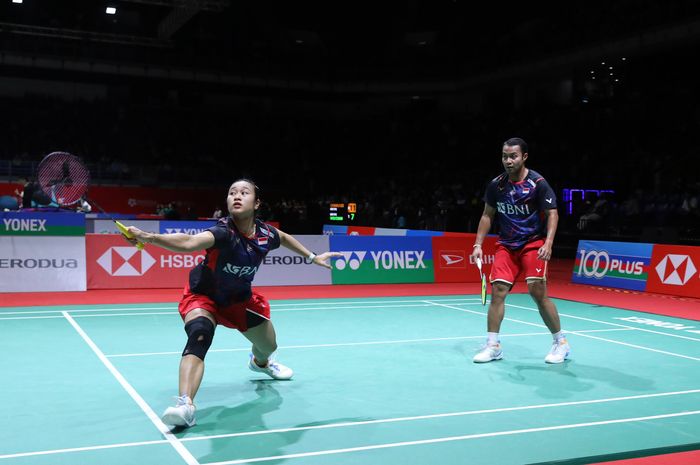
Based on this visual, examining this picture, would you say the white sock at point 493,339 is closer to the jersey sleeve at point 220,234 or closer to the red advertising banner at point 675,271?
the jersey sleeve at point 220,234

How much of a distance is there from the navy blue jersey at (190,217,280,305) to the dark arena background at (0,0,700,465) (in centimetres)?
Answer: 87

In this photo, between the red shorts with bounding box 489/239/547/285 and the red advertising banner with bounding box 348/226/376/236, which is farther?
the red advertising banner with bounding box 348/226/376/236

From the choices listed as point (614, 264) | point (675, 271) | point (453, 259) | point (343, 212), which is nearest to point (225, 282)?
point (675, 271)

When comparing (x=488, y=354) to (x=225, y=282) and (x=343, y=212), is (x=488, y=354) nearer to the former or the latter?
(x=225, y=282)

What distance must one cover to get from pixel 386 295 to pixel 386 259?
80.0 inches

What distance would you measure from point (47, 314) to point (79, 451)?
6.56 metres

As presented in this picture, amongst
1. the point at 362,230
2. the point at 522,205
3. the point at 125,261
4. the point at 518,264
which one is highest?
the point at 522,205

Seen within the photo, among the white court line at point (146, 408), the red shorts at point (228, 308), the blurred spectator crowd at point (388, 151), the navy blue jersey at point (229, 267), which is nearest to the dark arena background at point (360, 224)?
the white court line at point (146, 408)

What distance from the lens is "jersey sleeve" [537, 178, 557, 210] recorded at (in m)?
7.22

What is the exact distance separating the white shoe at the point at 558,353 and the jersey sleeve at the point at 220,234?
376 cm

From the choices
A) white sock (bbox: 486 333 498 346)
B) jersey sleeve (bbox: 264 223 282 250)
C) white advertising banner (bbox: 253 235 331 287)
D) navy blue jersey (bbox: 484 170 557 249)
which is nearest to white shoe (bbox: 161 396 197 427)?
jersey sleeve (bbox: 264 223 282 250)

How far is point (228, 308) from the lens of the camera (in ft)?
18.0

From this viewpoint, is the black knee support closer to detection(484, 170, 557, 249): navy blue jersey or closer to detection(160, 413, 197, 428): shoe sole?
detection(160, 413, 197, 428): shoe sole

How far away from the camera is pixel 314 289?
1430 centimetres
